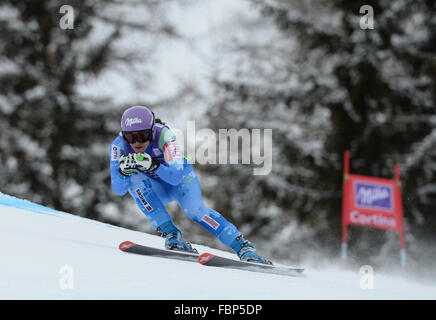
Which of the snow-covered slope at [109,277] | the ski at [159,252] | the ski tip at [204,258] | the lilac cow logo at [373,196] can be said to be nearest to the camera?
the snow-covered slope at [109,277]

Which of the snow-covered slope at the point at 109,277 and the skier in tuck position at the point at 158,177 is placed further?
the skier in tuck position at the point at 158,177

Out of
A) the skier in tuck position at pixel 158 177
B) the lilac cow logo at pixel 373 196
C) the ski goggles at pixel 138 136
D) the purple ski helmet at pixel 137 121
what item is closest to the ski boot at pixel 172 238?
the skier in tuck position at pixel 158 177

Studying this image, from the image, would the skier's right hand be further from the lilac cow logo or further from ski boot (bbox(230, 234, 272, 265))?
the lilac cow logo

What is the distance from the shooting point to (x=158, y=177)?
5285mm

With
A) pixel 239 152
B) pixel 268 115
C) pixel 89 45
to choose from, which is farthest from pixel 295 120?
pixel 89 45

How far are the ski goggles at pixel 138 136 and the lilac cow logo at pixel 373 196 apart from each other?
259 inches

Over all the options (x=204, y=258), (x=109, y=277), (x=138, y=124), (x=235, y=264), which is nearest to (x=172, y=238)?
(x=204, y=258)

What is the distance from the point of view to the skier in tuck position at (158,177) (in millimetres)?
4770

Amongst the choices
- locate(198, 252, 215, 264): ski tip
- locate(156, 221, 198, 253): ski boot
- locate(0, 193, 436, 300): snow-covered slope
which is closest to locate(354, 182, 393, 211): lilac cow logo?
locate(156, 221, 198, 253): ski boot

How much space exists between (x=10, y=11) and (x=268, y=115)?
21.8 feet

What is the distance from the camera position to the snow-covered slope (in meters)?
3.45

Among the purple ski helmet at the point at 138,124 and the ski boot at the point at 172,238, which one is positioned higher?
the purple ski helmet at the point at 138,124

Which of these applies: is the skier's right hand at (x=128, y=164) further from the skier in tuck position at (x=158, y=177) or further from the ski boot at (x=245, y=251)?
the ski boot at (x=245, y=251)

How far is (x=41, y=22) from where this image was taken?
14.2m
